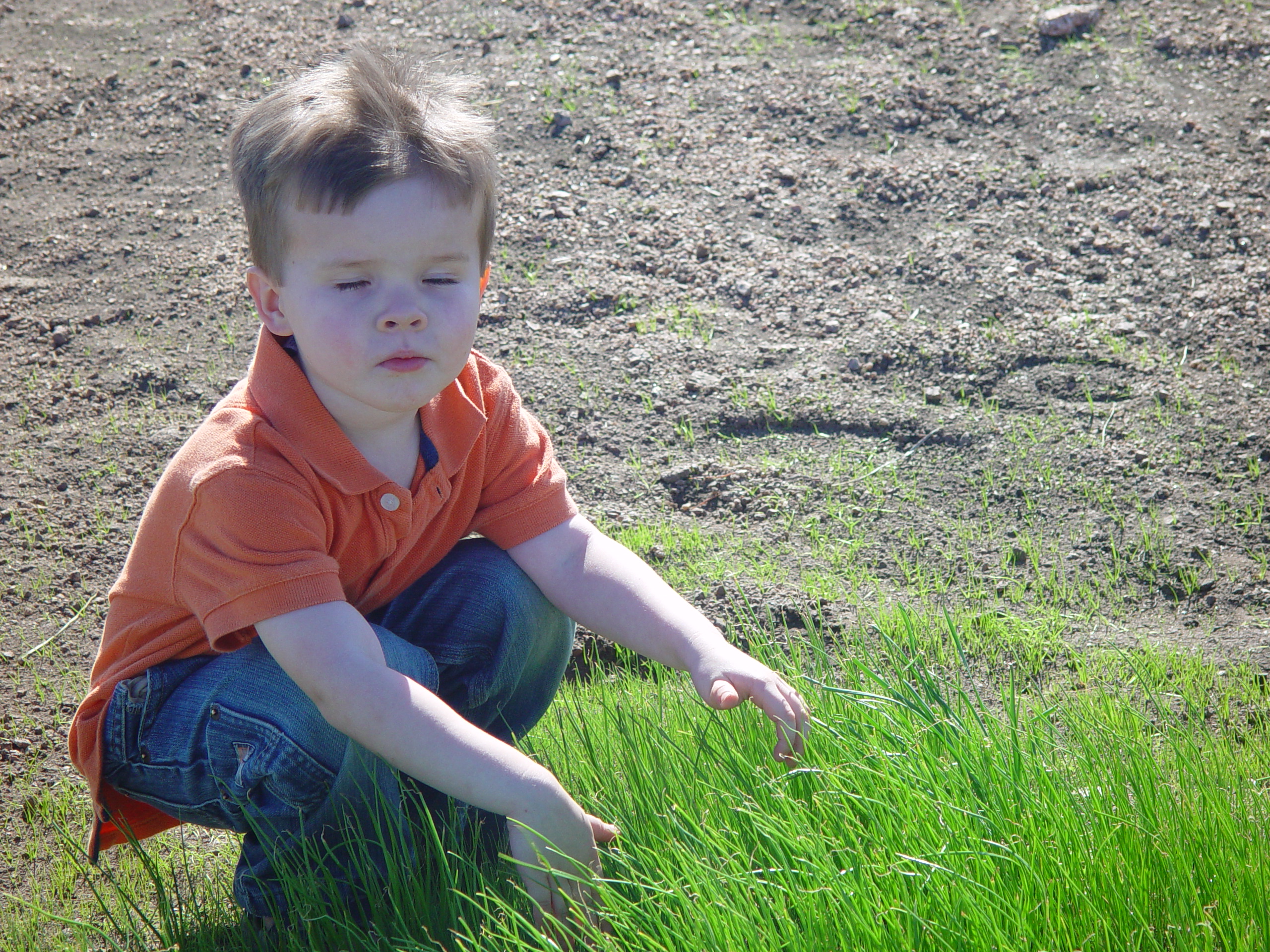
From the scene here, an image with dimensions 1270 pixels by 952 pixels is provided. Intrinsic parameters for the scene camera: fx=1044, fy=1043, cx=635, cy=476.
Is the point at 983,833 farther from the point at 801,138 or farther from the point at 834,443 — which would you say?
the point at 801,138

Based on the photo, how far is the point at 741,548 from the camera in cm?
263

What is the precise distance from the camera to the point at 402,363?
1.63 m

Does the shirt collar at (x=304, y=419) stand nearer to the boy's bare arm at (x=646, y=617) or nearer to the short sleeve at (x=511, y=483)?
the short sleeve at (x=511, y=483)

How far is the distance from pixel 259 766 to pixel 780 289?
93.3 inches

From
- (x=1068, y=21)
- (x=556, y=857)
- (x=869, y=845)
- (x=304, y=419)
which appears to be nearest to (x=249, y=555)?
(x=304, y=419)

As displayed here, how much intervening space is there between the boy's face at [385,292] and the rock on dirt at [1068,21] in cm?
349

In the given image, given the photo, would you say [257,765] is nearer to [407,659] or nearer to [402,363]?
[407,659]

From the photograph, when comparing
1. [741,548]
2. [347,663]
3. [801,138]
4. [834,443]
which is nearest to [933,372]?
[834,443]

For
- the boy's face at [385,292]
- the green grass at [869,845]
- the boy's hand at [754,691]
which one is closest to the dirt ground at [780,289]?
the green grass at [869,845]

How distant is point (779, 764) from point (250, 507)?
0.93 metres

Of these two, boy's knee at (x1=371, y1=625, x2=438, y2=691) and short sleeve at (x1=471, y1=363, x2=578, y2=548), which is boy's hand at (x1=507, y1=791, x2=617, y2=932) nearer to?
boy's knee at (x1=371, y1=625, x2=438, y2=691)

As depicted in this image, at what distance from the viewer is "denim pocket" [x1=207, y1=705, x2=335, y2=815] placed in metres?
1.70

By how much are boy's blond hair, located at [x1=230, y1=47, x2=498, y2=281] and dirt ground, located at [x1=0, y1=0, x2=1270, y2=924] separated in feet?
4.03

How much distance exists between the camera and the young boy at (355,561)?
1559mm
